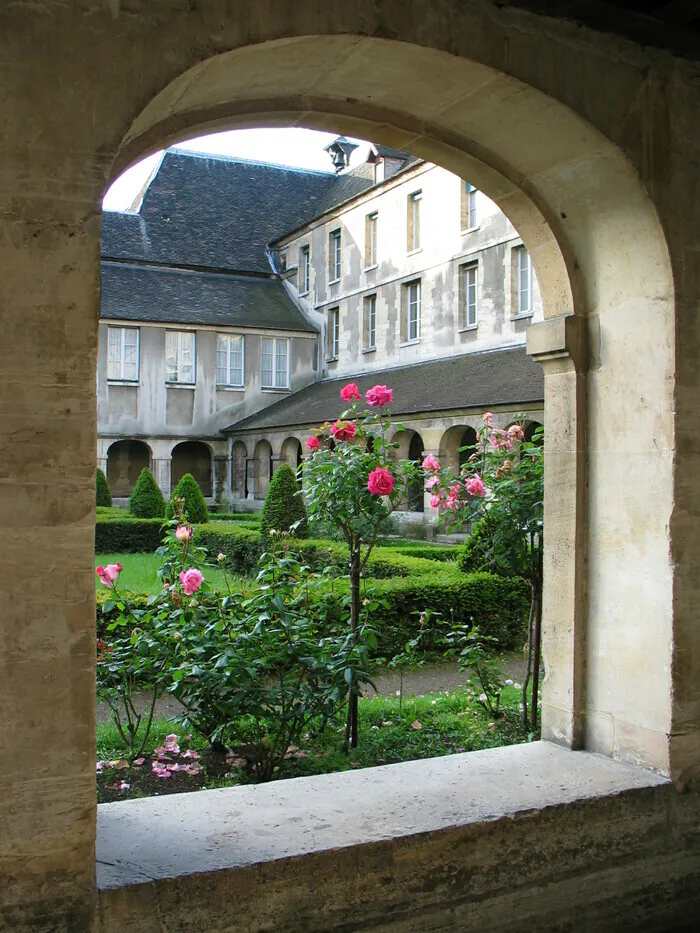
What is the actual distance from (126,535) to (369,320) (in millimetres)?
10777

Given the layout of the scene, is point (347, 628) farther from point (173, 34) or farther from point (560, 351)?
point (173, 34)

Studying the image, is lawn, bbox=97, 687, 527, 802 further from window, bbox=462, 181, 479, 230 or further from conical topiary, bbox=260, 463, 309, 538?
window, bbox=462, 181, 479, 230

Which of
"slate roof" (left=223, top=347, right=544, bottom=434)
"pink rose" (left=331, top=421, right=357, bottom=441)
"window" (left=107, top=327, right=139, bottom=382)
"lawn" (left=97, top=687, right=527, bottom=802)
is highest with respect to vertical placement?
"window" (left=107, top=327, right=139, bottom=382)

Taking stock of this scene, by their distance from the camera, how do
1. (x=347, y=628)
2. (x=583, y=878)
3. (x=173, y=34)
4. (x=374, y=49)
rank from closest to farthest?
(x=173, y=34) < (x=374, y=49) < (x=583, y=878) < (x=347, y=628)

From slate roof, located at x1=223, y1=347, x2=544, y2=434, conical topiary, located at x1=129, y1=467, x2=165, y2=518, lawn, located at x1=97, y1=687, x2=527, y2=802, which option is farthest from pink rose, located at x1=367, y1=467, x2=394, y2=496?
conical topiary, located at x1=129, y1=467, x2=165, y2=518

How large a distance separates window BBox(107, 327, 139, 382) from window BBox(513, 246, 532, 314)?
10727 millimetres

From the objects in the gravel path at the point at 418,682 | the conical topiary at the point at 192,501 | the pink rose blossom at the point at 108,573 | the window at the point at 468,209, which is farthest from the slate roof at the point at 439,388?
the pink rose blossom at the point at 108,573

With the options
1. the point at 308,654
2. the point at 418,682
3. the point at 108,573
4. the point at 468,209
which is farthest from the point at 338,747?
the point at 468,209

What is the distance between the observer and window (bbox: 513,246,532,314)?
18047 mm

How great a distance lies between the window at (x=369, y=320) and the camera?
23781mm

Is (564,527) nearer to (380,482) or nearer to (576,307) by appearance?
(576,307)

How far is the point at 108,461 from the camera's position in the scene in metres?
26.0

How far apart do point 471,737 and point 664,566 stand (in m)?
1.87

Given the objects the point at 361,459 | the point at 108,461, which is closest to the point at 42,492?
the point at 361,459
